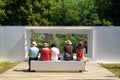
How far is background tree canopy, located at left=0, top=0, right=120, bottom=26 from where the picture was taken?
158 feet

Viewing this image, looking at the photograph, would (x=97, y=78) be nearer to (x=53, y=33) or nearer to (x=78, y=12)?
(x=53, y=33)

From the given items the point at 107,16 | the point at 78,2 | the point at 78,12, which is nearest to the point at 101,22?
the point at 107,16

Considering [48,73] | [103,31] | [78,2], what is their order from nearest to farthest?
[48,73] → [103,31] → [78,2]

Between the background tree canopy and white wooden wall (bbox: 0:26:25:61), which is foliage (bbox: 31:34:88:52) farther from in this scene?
the background tree canopy

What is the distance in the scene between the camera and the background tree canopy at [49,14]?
4809 centimetres

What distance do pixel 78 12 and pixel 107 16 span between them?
17.4ft

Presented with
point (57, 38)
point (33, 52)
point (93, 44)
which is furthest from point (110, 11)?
point (33, 52)

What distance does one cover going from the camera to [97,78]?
18203mm

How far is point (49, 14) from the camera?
49000mm

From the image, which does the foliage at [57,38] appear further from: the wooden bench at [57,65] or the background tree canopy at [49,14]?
the background tree canopy at [49,14]

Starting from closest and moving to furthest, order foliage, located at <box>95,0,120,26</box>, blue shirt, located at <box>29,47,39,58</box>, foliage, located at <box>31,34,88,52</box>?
blue shirt, located at <box>29,47,39,58</box> < foliage, located at <box>31,34,88,52</box> < foliage, located at <box>95,0,120,26</box>

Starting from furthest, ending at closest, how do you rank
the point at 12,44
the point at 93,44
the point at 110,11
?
the point at 110,11 < the point at 12,44 < the point at 93,44

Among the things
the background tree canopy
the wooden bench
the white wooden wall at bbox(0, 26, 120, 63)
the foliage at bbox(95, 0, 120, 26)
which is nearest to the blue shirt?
the wooden bench

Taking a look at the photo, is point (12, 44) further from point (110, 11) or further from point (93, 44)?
point (110, 11)
